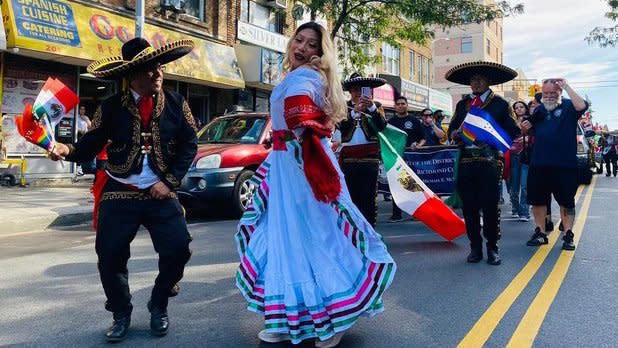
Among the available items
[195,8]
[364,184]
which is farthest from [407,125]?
[195,8]

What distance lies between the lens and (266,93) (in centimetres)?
2202

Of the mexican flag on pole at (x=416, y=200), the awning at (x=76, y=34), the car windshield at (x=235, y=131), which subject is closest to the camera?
the mexican flag on pole at (x=416, y=200)

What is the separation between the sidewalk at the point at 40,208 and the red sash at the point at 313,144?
239 inches

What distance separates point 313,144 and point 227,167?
5740mm

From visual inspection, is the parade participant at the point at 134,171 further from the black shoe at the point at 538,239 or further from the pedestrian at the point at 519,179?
the pedestrian at the point at 519,179

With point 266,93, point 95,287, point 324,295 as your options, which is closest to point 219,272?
point 95,287

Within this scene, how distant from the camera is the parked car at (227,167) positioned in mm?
8781

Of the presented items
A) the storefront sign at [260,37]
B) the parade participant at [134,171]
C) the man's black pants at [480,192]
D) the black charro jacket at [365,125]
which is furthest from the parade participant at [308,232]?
the storefront sign at [260,37]

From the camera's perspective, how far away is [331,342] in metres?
3.38

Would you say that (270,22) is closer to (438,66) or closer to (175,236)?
(175,236)

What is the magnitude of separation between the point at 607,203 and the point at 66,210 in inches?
414

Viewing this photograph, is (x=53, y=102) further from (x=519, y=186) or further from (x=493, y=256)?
(x=519, y=186)

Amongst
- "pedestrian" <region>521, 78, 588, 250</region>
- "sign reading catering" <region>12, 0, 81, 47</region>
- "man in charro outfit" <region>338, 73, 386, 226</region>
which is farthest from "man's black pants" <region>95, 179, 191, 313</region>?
"sign reading catering" <region>12, 0, 81, 47</region>

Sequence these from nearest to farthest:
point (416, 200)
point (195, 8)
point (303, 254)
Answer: point (303, 254) → point (416, 200) → point (195, 8)
